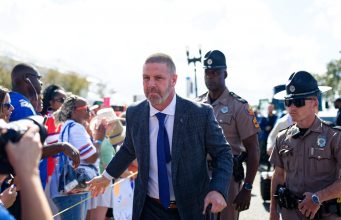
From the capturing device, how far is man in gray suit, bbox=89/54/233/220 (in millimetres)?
4066

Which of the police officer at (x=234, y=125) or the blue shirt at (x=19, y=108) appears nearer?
the blue shirt at (x=19, y=108)

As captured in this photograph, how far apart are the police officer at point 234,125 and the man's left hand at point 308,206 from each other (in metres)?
1.16

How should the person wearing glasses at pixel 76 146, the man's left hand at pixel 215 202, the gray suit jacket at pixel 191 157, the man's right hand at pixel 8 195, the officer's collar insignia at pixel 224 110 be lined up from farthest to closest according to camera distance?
the person wearing glasses at pixel 76 146
the officer's collar insignia at pixel 224 110
the gray suit jacket at pixel 191 157
the man's right hand at pixel 8 195
the man's left hand at pixel 215 202

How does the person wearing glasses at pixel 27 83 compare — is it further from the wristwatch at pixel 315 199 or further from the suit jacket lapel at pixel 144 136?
the wristwatch at pixel 315 199

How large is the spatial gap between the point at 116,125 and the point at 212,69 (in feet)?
9.96

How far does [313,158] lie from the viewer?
14.4ft

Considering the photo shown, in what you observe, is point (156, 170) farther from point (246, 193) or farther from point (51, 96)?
point (51, 96)

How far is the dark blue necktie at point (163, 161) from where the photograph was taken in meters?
4.11

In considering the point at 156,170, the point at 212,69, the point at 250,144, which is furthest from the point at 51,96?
the point at 156,170

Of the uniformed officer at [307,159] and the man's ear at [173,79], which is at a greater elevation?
the man's ear at [173,79]

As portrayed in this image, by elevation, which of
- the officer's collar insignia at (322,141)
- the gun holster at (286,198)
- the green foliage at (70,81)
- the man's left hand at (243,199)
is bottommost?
the green foliage at (70,81)

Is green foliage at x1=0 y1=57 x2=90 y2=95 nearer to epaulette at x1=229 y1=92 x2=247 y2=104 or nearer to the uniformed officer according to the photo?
epaulette at x1=229 y1=92 x2=247 y2=104

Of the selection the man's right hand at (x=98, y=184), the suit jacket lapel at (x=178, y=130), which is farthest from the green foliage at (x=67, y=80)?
the suit jacket lapel at (x=178, y=130)

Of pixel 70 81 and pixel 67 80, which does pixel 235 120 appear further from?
pixel 70 81
